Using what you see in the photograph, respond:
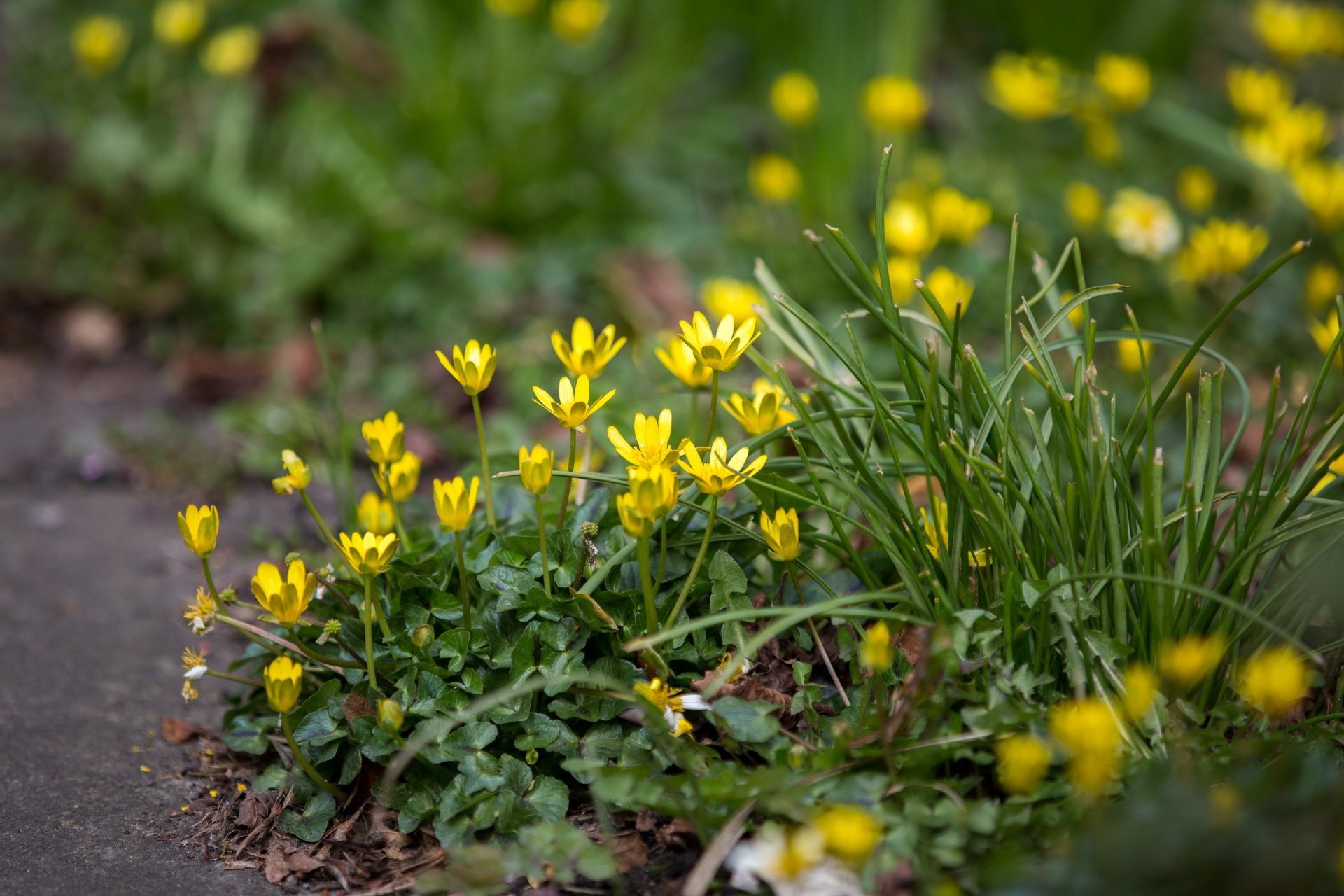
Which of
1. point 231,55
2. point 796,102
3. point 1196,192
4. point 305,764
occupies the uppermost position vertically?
point 231,55

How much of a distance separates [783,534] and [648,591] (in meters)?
0.19

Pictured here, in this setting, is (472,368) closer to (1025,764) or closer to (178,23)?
(1025,764)

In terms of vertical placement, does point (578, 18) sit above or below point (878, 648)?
above

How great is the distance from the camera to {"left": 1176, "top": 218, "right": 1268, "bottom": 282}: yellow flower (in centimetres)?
247

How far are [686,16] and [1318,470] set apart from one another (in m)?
3.15

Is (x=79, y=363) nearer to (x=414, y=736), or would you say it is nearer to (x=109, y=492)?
(x=109, y=492)

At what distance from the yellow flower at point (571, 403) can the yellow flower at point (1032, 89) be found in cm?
233

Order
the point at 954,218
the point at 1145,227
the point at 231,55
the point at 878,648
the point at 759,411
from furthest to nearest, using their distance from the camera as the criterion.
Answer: the point at 231,55 → the point at 1145,227 → the point at 954,218 → the point at 759,411 → the point at 878,648

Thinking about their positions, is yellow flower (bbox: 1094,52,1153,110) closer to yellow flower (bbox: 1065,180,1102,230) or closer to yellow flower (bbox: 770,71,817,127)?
yellow flower (bbox: 1065,180,1102,230)

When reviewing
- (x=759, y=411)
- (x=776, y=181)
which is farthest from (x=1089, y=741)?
(x=776, y=181)

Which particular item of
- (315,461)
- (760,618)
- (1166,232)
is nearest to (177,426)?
(315,461)

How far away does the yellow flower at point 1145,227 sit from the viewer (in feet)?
9.20

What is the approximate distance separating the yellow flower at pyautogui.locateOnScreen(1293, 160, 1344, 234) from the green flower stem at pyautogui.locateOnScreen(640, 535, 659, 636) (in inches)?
88.4

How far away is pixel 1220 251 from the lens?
2488mm
